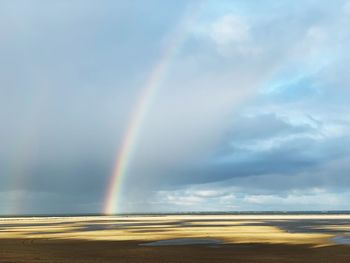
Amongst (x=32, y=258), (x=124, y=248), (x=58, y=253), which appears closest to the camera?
(x=32, y=258)

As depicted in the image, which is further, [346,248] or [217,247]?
[217,247]

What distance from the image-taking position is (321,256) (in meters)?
35.1

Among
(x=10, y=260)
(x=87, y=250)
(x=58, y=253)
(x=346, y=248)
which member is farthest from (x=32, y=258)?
(x=346, y=248)

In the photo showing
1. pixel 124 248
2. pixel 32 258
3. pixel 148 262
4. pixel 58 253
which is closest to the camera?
pixel 148 262

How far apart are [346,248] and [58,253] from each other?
24.8m

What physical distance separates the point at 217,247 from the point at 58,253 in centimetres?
1444

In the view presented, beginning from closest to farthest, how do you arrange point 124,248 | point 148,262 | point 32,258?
point 148,262, point 32,258, point 124,248

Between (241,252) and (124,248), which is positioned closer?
(241,252)

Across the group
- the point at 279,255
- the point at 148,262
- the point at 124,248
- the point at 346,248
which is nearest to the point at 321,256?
the point at 279,255

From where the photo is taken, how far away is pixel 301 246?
42.9m

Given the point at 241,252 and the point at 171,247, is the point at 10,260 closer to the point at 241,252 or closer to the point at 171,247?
the point at 171,247

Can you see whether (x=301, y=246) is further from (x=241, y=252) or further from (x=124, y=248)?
(x=124, y=248)

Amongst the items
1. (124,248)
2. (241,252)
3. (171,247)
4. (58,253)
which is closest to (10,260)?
(58,253)

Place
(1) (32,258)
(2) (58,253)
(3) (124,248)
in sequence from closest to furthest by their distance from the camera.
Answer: (1) (32,258) < (2) (58,253) < (3) (124,248)
